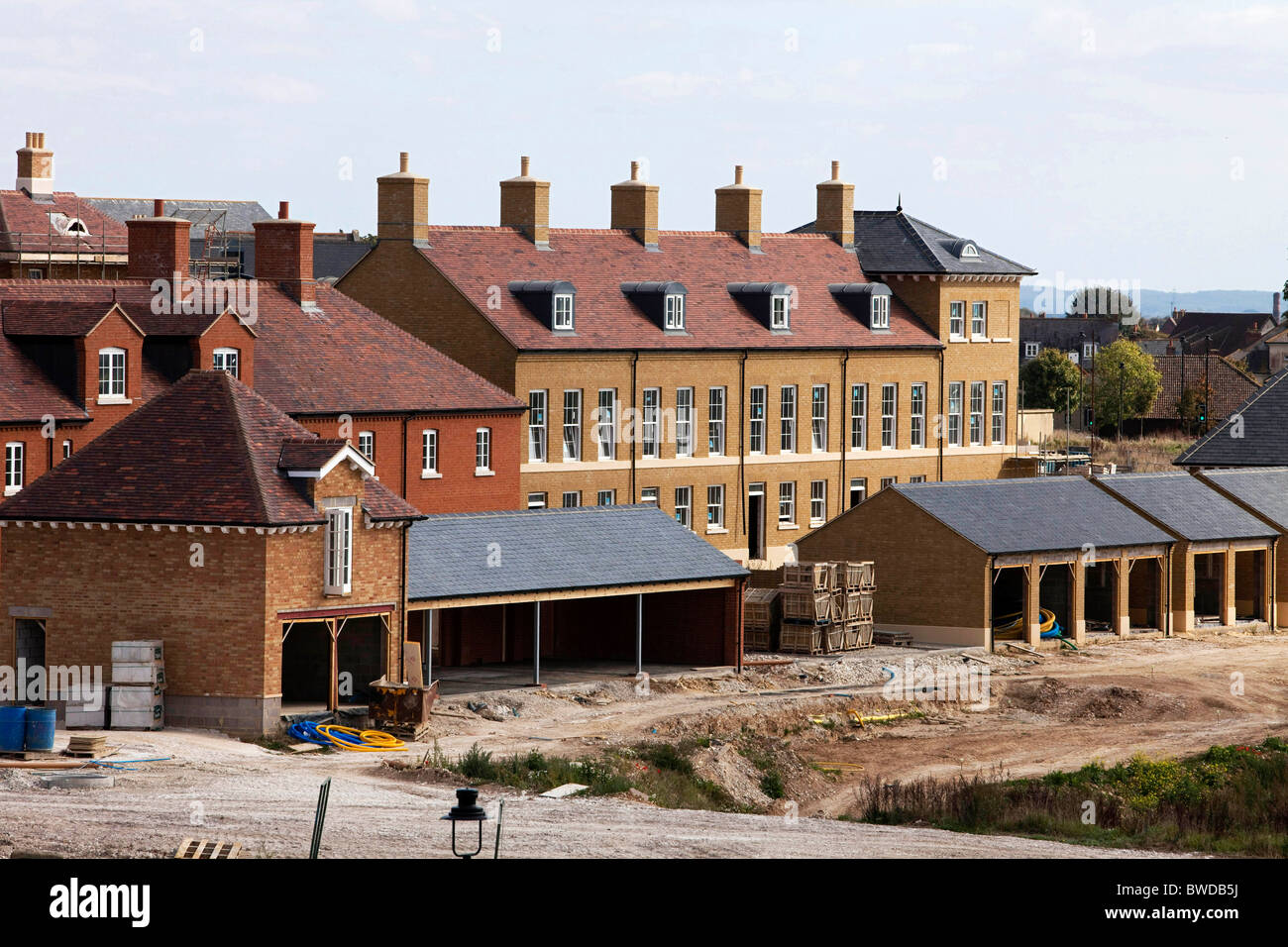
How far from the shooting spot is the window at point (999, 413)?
3091 inches

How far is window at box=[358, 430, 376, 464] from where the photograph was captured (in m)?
53.2

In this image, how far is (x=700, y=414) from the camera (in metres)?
67.0

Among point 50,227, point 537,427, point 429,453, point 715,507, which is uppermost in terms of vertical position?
point 50,227

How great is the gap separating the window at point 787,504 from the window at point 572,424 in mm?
9344

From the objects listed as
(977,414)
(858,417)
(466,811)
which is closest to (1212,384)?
(977,414)

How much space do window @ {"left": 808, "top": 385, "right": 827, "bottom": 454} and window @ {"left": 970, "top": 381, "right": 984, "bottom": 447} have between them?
844 cm

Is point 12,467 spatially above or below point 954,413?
below

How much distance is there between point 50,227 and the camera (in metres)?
70.5

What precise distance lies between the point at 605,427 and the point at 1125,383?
213 feet

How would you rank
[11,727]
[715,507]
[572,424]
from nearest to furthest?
[11,727] < [572,424] < [715,507]

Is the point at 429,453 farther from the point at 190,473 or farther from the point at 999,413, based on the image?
the point at 999,413

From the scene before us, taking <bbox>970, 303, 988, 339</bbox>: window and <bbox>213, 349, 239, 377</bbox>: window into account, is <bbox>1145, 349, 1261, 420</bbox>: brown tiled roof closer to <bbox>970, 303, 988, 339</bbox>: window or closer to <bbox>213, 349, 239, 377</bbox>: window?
<bbox>970, 303, 988, 339</bbox>: window
